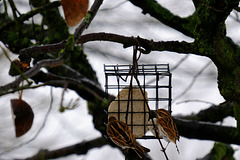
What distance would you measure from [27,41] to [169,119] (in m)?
1.10

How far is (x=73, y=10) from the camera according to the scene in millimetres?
913

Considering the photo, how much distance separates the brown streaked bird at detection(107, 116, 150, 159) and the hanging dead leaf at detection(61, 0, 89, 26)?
542 millimetres

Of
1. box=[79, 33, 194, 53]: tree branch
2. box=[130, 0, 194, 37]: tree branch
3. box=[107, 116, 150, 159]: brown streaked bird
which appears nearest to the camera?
box=[79, 33, 194, 53]: tree branch

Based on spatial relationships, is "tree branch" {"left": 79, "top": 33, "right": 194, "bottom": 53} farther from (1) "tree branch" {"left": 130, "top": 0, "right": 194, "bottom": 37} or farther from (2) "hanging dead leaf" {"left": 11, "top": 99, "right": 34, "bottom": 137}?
(1) "tree branch" {"left": 130, "top": 0, "right": 194, "bottom": 37}

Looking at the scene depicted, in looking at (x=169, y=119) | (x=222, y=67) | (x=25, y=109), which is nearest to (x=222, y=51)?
(x=222, y=67)

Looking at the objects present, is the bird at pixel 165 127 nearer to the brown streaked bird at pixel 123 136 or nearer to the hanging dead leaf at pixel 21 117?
the brown streaked bird at pixel 123 136

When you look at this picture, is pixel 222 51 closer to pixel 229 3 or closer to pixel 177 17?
pixel 229 3

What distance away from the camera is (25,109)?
1486 mm

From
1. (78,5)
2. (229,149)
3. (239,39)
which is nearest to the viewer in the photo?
(78,5)

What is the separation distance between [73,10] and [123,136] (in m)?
0.58

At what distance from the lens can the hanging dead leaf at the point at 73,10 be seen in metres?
0.91

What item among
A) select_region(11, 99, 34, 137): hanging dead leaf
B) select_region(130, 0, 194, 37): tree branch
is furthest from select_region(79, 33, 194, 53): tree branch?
select_region(130, 0, 194, 37): tree branch

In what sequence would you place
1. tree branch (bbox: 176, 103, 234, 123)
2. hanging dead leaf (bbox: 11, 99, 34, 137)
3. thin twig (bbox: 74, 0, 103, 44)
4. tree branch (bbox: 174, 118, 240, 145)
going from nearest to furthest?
thin twig (bbox: 74, 0, 103, 44) < hanging dead leaf (bbox: 11, 99, 34, 137) < tree branch (bbox: 174, 118, 240, 145) < tree branch (bbox: 176, 103, 234, 123)

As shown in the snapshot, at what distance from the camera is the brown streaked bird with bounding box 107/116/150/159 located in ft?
4.42
